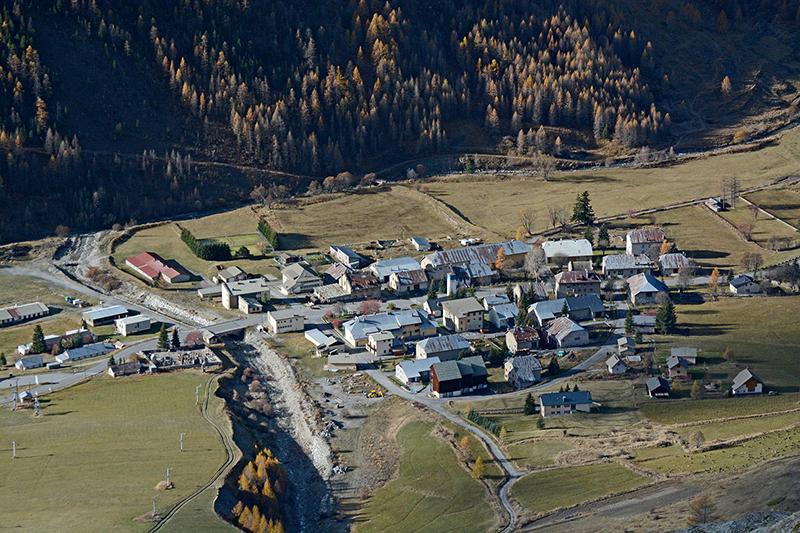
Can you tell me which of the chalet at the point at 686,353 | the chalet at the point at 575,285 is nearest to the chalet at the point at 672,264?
Result: the chalet at the point at 575,285

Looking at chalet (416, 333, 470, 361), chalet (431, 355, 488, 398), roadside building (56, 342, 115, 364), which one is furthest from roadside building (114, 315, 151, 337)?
chalet (431, 355, 488, 398)

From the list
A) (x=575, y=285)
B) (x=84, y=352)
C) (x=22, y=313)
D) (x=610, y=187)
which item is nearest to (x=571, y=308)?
(x=575, y=285)

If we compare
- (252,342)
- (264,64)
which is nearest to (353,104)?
(264,64)

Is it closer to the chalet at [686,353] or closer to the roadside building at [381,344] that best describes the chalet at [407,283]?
the roadside building at [381,344]

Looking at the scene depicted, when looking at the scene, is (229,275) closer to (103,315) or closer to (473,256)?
(103,315)

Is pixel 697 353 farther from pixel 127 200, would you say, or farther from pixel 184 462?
pixel 127 200
